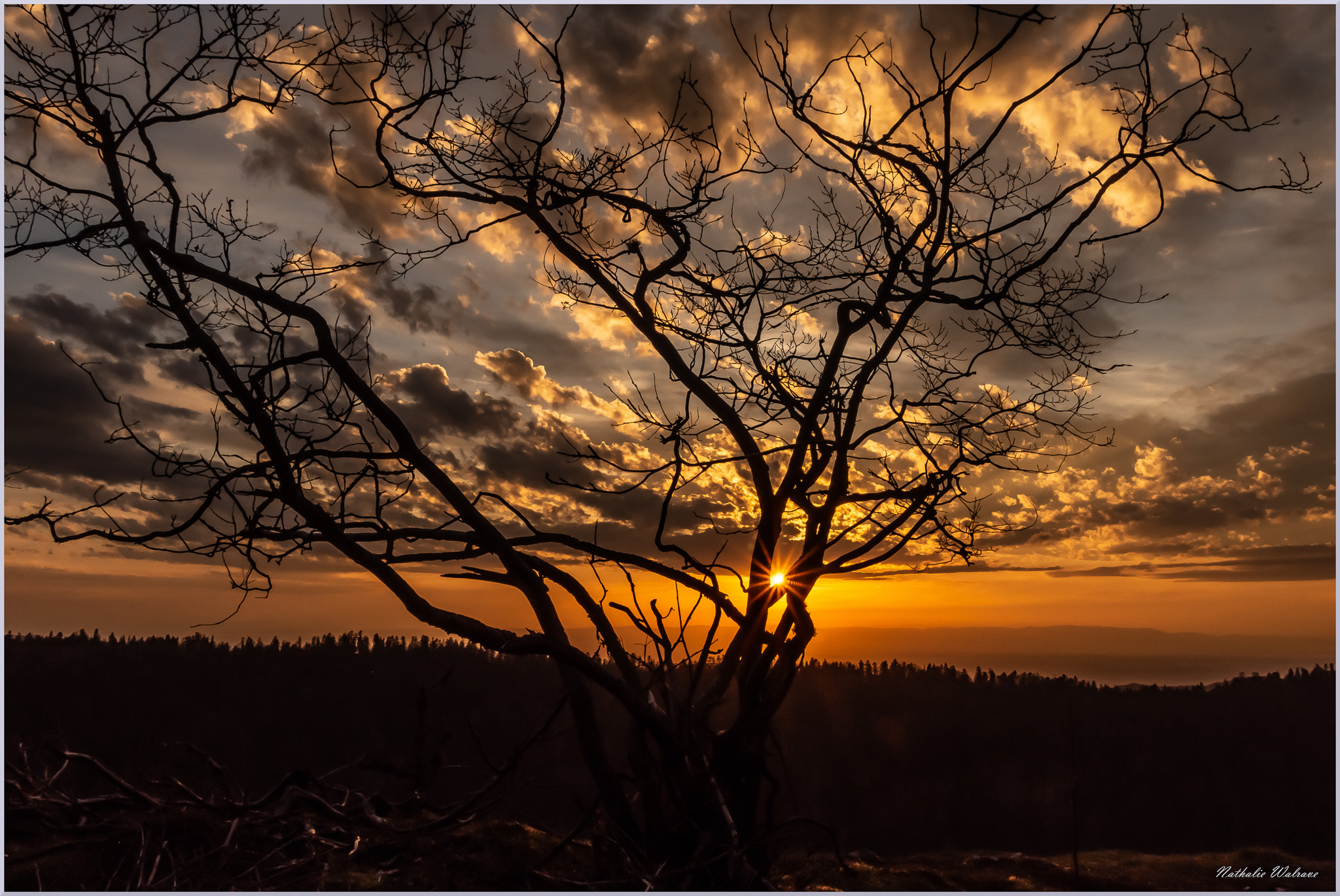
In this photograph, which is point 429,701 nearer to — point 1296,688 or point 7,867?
point 7,867

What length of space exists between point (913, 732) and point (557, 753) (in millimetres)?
18538

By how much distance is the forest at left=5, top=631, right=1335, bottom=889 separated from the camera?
5316 millimetres

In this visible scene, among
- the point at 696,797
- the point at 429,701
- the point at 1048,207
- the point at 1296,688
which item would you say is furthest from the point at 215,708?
the point at 1296,688

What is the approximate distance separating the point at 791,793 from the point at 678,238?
12.6ft

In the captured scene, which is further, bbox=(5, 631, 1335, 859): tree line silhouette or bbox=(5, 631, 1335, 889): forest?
bbox=(5, 631, 1335, 859): tree line silhouette

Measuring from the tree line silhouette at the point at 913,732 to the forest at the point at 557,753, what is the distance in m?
0.11

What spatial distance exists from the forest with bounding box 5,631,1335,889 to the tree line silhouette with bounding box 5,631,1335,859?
11cm

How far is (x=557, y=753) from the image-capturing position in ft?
Result: 116
